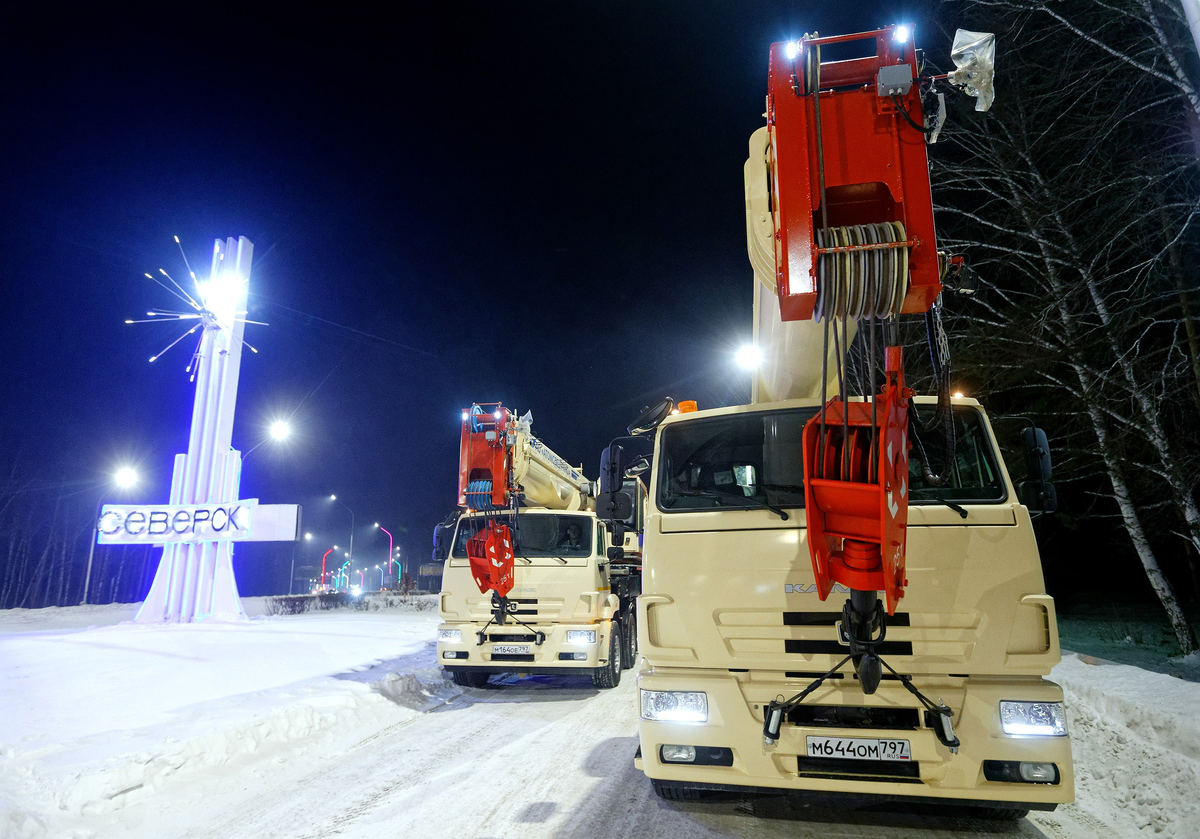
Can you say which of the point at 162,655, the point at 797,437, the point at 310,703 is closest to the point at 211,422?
the point at 162,655

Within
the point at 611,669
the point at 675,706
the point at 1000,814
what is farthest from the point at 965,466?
the point at 611,669

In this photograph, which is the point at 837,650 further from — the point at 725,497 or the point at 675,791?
the point at 675,791

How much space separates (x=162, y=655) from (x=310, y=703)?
256 inches

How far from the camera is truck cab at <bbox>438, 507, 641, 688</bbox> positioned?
321 inches

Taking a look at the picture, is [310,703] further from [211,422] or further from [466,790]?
[211,422]

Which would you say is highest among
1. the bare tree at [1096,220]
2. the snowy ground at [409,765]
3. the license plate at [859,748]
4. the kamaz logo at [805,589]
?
the bare tree at [1096,220]

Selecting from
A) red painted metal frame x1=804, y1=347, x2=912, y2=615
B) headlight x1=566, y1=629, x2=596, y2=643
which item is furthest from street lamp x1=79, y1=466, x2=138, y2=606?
red painted metal frame x1=804, y1=347, x2=912, y2=615

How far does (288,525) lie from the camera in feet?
79.5

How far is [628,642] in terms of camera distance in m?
10.3

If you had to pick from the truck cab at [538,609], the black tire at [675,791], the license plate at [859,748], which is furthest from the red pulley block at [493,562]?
the license plate at [859,748]

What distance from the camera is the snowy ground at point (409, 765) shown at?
3.83m

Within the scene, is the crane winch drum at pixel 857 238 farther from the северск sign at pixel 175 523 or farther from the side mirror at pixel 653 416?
the северск sign at pixel 175 523

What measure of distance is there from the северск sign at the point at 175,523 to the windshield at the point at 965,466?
2014 cm

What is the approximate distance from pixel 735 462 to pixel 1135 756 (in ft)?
12.0
